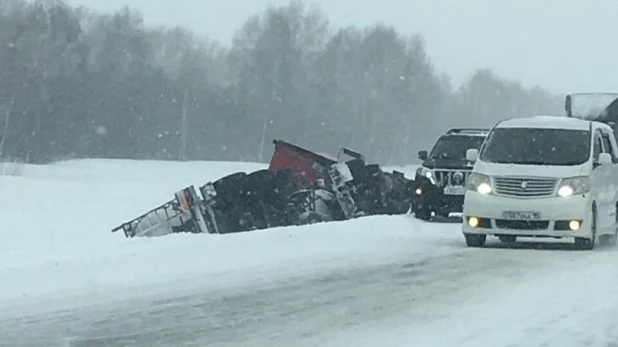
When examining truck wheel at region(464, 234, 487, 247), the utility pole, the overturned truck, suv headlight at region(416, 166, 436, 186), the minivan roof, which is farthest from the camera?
the utility pole

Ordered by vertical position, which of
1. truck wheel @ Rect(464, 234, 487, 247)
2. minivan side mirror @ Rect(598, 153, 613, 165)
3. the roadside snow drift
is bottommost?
truck wheel @ Rect(464, 234, 487, 247)

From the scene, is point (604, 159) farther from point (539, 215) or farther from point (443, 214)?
point (443, 214)

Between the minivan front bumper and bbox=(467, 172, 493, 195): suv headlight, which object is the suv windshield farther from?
the minivan front bumper

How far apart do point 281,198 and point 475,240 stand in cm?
646

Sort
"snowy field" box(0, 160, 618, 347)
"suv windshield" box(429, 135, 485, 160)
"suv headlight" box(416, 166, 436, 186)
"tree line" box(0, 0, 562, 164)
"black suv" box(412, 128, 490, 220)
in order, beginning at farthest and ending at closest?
"tree line" box(0, 0, 562, 164) → "suv windshield" box(429, 135, 485, 160) → "suv headlight" box(416, 166, 436, 186) → "black suv" box(412, 128, 490, 220) → "snowy field" box(0, 160, 618, 347)

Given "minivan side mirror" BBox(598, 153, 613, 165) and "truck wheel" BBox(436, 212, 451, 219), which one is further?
"truck wheel" BBox(436, 212, 451, 219)

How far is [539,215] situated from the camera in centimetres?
1546

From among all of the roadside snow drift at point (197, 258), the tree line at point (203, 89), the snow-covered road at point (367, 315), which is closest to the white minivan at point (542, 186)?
the roadside snow drift at point (197, 258)

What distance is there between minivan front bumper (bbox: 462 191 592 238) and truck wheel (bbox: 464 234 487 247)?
545mm

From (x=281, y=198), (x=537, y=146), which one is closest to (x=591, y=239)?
(x=537, y=146)

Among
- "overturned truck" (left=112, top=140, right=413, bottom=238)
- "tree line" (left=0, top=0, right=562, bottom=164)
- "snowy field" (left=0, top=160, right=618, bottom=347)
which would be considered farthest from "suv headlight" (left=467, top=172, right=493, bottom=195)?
"tree line" (left=0, top=0, right=562, bottom=164)

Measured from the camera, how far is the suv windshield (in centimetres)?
2452

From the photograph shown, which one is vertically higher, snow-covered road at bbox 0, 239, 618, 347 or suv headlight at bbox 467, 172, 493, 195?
suv headlight at bbox 467, 172, 493, 195

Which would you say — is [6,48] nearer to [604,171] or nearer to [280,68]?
[280,68]
